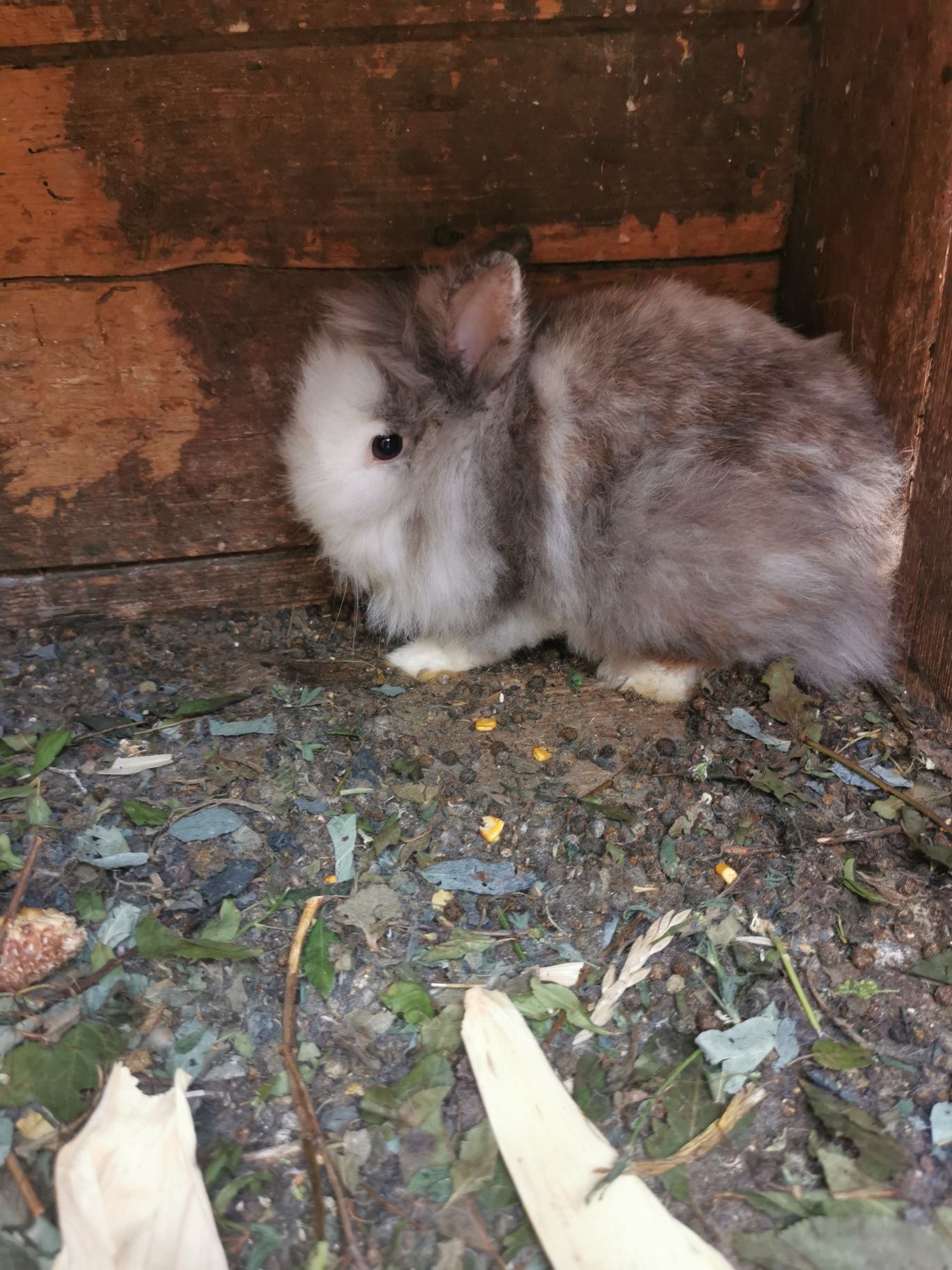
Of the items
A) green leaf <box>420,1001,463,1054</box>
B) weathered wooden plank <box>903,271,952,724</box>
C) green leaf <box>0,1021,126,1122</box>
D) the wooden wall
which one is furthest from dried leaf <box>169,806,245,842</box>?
weathered wooden plank <box>903,271,952,724</box>

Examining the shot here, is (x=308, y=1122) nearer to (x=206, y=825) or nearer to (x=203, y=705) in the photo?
(x=206, y=825)

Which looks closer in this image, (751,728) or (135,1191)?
(135,1191)

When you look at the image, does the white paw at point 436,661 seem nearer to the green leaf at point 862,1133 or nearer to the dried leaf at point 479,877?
the dried leaf at point 479,877

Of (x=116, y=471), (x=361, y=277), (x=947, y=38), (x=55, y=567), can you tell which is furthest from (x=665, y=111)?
(x=55, y=567)

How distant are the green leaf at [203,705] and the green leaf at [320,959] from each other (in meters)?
0.69

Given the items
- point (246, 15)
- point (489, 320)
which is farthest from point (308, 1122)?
point (246, 15)

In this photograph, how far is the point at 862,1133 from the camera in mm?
1338

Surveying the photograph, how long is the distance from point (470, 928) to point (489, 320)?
1.20 meters

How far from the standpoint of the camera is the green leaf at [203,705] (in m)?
2.19

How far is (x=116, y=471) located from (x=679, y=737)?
4.91ft

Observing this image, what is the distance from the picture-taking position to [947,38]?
1.75m

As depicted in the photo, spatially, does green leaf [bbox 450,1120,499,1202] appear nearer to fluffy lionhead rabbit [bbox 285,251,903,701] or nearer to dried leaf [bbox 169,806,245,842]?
dried leaf [bbox 169,806,245,842]

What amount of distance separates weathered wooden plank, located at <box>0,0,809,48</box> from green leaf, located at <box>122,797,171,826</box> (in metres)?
1.55

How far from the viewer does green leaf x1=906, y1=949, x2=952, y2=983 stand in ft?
5.12
